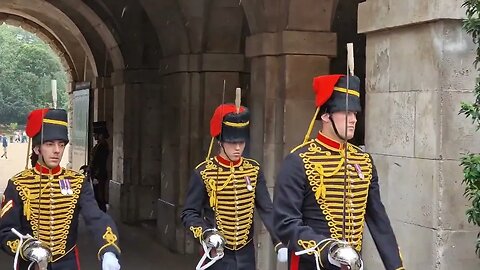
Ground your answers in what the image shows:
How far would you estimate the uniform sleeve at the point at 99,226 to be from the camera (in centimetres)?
412

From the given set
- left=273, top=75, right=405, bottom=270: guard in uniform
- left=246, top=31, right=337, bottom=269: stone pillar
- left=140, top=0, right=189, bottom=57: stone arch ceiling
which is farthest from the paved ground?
left=273, top=75, right=405, bottom=270: guard in uniform

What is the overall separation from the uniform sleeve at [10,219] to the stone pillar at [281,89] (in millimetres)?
3875

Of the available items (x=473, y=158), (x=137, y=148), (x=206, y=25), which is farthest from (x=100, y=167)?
(x=473, y=158)

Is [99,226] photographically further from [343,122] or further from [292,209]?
[343,122]

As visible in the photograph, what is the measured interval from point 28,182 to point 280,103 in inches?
152

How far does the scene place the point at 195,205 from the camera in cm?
509

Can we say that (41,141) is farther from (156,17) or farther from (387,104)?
(156,17)

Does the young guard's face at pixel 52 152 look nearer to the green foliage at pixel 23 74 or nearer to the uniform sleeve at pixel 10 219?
the uniform sleeve at pixel 10 219

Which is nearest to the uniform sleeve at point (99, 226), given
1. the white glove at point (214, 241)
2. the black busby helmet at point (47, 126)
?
the black busby helmet at point (47, 126)

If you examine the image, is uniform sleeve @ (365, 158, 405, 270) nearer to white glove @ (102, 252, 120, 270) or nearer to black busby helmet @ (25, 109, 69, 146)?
white glove @ (102, 252, 120, 270)

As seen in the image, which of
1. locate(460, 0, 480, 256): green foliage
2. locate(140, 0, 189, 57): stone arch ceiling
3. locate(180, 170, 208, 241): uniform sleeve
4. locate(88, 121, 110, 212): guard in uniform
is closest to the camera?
locate(460, 0, 480, 256): green foliage

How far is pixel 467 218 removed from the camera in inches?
178

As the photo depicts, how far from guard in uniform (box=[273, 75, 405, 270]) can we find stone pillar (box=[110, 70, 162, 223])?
9470 mm

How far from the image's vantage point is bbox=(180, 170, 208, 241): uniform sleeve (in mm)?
4934
